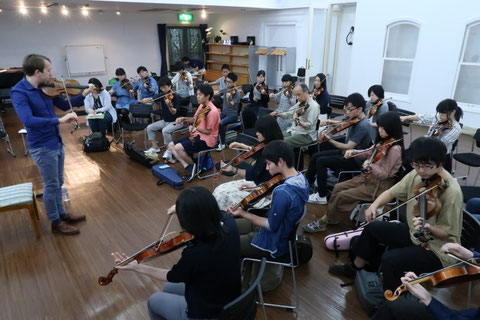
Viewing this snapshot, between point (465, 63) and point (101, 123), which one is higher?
point (465, 63)

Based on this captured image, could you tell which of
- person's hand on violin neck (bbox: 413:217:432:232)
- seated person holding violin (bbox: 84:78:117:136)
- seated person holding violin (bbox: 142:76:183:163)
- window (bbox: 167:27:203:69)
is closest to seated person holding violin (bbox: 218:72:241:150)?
seated person holding violin (bbox: 142:76:183:163)

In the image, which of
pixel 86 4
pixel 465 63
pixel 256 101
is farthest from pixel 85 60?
pixel 465 63

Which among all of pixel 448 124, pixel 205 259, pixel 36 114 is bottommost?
pixel 205 259

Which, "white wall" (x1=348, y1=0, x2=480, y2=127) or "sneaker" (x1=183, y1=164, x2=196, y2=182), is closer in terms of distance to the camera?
"sneaker" (x1=183, y1=164, x2=196, y2=182)

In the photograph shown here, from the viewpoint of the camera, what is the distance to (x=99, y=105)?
5.66 metres

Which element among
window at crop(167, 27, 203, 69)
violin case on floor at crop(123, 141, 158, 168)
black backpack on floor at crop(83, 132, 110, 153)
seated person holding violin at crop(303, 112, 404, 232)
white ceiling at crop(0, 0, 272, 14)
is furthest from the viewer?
window at crop(167, 27, 203, 69)

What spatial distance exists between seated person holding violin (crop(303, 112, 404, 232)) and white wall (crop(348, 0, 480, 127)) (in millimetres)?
4764

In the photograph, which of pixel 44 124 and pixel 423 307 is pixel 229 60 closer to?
pixel 44 124

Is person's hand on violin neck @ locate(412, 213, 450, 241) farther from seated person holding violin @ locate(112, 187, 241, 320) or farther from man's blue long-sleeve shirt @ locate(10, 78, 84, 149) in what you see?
man's blue long-sleeve shirt @ locate(10, 78, 84, 149)

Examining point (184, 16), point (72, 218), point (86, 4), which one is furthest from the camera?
point (184, 16)

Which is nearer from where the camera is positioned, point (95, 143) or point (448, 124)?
point (448, 124)

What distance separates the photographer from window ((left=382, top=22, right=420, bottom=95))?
7.14 metres

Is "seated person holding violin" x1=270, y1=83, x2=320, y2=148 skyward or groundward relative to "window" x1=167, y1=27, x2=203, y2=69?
groundward

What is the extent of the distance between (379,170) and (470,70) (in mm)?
5115
